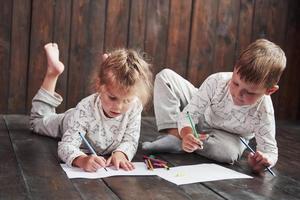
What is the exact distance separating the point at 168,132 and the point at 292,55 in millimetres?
1446

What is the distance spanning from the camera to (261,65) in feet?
5.05

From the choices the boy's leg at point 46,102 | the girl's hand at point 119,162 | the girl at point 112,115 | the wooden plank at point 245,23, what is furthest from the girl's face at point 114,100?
the wooden plank at point 245,23

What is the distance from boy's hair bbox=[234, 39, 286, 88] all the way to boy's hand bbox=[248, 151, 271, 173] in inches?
8.5

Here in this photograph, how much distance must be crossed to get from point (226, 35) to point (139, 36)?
0.52 metres

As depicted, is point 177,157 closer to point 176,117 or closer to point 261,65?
point 176,117

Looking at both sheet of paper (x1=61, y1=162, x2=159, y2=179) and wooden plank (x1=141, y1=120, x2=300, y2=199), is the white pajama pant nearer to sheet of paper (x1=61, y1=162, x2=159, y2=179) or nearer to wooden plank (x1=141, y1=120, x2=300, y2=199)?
wooden plank (x1=141, y1=120, x2=300, y2=199)

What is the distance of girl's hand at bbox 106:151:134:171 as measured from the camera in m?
1.53

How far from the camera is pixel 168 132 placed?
1.95 meters

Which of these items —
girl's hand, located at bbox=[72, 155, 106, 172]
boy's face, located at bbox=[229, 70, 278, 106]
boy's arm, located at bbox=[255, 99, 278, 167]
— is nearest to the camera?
girl's hand, located at bbox=[72, 155, 106, 172]

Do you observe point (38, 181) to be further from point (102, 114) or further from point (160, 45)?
point (160, 45)

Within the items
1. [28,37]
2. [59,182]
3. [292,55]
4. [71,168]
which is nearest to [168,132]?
[71,168]

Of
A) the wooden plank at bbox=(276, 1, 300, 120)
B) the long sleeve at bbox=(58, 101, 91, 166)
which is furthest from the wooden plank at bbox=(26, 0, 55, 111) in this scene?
the wooden plank at bbox=(276, 1, 300, 120)

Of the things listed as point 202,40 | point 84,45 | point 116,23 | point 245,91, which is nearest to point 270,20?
point 202,40

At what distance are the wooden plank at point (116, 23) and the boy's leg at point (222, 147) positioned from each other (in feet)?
3.47
